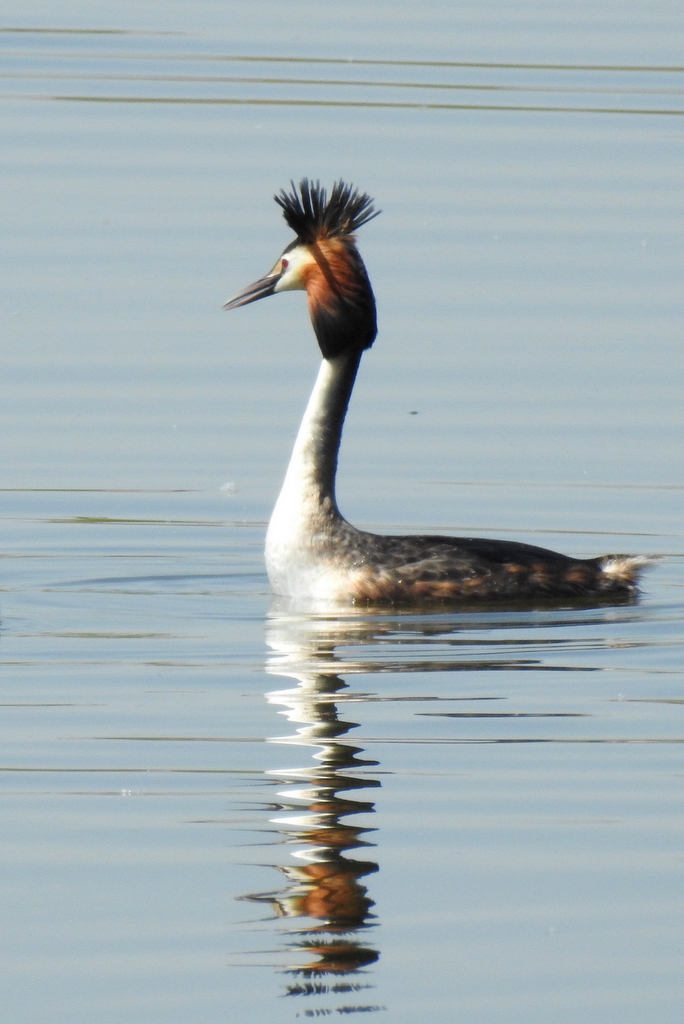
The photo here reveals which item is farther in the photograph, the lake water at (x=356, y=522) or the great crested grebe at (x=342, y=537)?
the great crested grebe at (x=342, y=537)

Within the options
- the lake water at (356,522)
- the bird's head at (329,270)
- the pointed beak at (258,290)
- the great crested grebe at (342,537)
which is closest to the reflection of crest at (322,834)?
the lake water at (356,522)

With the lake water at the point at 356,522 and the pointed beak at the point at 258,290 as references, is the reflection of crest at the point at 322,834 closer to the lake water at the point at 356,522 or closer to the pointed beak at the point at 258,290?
the lake water at the point at 356,522

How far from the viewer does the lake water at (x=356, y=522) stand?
22.1 feet

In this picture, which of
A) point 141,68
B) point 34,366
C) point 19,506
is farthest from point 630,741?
point 141,68

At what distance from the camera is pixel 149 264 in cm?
1820

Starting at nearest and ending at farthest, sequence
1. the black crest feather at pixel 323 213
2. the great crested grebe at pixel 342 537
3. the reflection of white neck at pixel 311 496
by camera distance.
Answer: the great crested grebe at pixel 342 537
the reflection of white neck at pixel 311 496
the black crest feather at pixel 323 213

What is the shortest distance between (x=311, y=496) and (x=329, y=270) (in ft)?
3.68

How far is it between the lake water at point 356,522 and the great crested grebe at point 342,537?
228 millimetres

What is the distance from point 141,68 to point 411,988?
22.2m

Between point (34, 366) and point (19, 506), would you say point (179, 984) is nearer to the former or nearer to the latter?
point (19, 506)

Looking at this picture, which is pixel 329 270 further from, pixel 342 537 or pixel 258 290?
pixel 342 537

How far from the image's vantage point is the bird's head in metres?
11.6

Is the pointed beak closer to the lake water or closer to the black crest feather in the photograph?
the black crest feather

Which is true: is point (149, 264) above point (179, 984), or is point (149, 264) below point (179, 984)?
above
